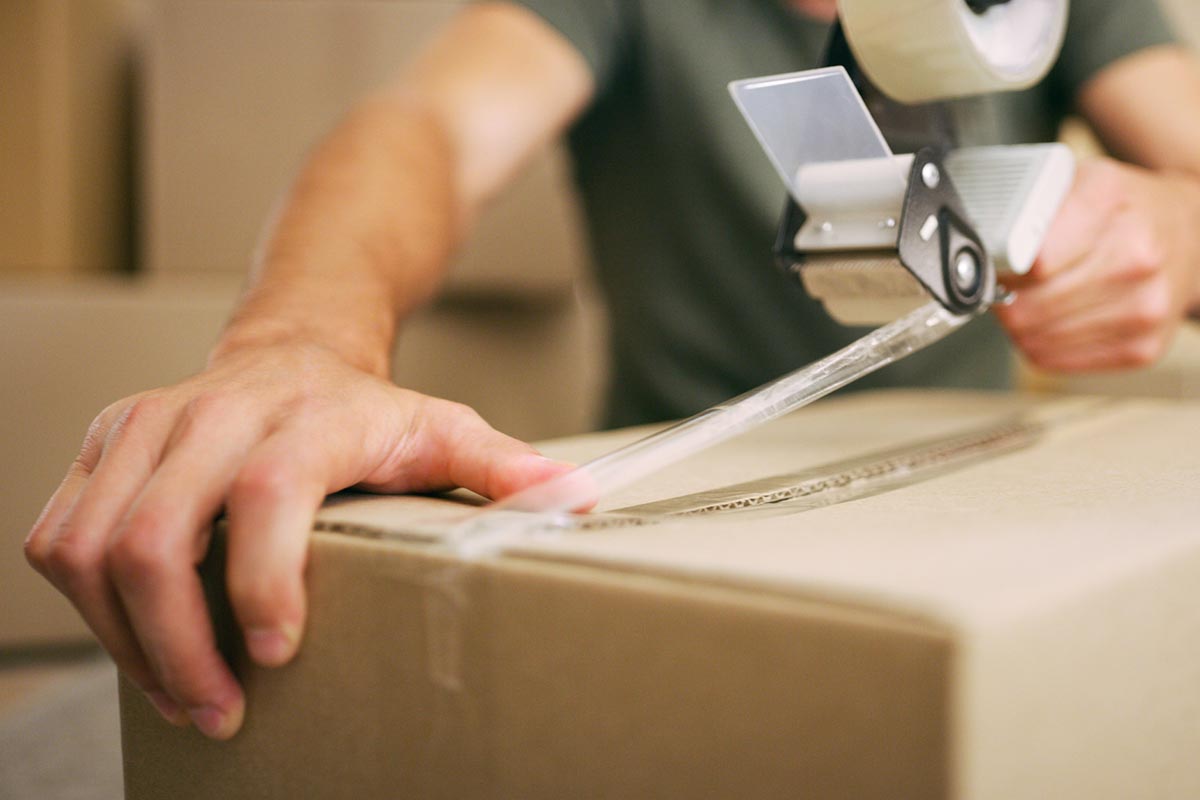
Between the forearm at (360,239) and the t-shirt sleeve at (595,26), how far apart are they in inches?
6.1

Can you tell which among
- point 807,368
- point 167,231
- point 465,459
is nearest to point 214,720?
point 465,459

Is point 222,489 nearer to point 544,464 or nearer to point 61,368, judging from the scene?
point 544,464

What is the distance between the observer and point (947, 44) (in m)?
0.44

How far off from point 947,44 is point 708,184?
0.54 metres

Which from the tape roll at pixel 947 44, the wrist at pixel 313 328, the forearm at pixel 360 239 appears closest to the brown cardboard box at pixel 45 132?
the forearm at pixel 360 239

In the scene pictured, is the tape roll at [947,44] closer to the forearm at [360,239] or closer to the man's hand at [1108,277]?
the man's hand at [1108,277]

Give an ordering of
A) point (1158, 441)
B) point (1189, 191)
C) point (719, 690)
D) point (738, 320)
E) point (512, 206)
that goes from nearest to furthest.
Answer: point (719, 690), point (1158, 441), point (1189, 191), point (738, 320), point (512, 206)

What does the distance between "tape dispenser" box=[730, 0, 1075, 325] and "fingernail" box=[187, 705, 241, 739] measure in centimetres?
29

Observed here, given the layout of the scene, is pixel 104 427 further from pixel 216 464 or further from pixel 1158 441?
pixel 1158 441

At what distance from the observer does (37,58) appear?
3.26ft

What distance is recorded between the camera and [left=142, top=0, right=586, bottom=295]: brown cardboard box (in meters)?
1.05

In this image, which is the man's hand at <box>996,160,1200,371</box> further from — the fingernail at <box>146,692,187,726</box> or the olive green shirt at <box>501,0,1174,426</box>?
the fingernail at <box>146,692,187,726</box>

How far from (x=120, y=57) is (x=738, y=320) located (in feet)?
2.27

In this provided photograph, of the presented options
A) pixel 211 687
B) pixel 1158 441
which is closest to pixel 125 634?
pixel 211 687
